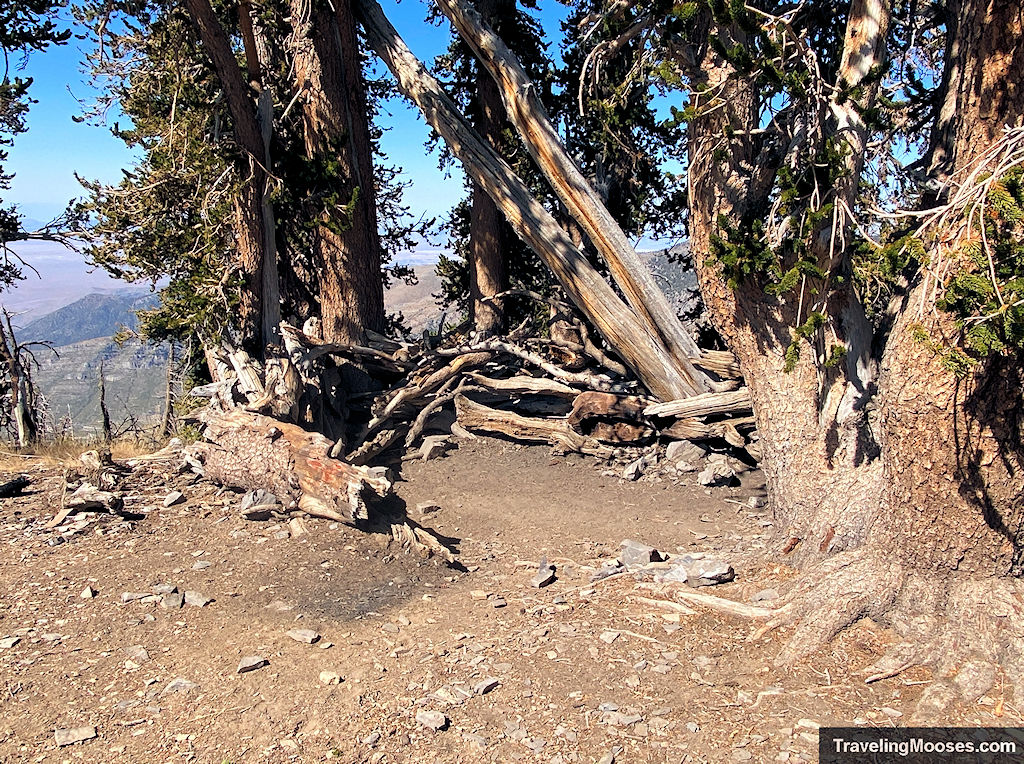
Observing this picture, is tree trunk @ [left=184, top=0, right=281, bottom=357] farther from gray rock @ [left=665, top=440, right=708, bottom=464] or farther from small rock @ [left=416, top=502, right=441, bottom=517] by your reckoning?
gray rock @ [left=665, top=440, right=708, bottom=464]

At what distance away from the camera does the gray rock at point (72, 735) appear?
12.5ft

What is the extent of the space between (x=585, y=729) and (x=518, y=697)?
0.47 metres

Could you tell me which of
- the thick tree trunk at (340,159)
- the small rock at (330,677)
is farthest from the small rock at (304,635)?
the thick tree trunk at (340,159)

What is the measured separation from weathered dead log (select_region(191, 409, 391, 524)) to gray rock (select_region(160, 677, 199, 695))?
7.51 ft

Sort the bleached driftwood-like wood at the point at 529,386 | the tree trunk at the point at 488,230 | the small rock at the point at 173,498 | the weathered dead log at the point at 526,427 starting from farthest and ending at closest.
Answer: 1. the tree trunk at the point at 488,230
2. the bleached driftwood-like wood at the point at 529,386
3. the weathered dead log at the point at 526,427
4. the small rock at the point at 173,498

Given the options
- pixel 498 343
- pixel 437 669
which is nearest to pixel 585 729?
pixel 437 669

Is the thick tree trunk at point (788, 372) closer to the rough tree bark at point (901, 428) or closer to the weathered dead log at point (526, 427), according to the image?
the rough tree bark at point (901, 428)

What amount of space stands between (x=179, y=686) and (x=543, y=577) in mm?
2779

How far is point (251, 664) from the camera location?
4.46 metres

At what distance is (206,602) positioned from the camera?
5.39 metres

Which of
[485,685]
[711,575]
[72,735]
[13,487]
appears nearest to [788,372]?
[711,575]

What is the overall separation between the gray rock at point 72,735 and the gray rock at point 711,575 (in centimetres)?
394

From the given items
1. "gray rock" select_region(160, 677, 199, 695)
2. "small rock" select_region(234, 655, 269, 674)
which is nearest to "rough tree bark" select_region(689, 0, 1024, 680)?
"small rock" select_region(234, 655, 269, 674)

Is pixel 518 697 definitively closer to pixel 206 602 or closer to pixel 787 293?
pixel 206 602
